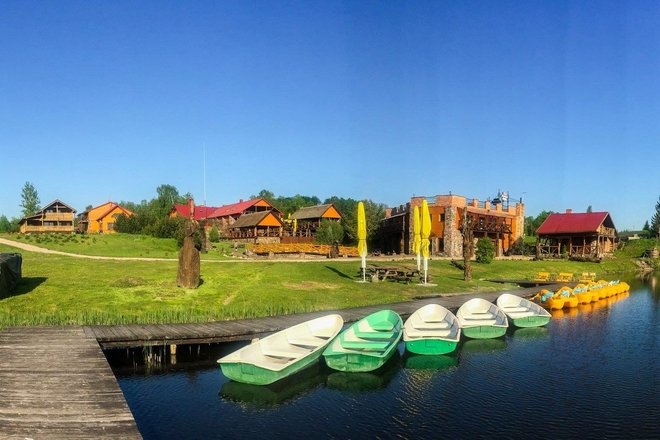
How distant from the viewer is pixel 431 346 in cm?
1869

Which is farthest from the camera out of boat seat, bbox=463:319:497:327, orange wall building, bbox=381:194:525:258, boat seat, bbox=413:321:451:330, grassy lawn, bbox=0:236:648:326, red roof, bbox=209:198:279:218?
red roof, bbox=209:198:279:218

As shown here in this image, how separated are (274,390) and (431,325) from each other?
28.5 feet

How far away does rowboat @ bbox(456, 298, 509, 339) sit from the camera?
866 inches

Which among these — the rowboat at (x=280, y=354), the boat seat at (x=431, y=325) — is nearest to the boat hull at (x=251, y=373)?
the rowboat at (x=280, y=354)

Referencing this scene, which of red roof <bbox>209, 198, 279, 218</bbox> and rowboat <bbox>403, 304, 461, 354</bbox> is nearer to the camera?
rowboat <bbox>403, 304, 461, 354</bbox>

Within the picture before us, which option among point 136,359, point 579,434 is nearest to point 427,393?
point 579,434

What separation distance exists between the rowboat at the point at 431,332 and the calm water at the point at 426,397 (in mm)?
479

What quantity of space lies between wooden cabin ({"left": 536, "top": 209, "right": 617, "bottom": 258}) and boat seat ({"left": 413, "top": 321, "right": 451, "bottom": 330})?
52452 mm

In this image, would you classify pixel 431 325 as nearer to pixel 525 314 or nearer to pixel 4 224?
pixel 525 314

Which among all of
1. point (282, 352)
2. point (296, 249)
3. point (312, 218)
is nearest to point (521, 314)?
point (282, 352)

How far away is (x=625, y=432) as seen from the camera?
476 inches

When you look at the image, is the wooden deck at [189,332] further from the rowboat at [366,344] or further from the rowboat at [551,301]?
the rowboat at [551,301]

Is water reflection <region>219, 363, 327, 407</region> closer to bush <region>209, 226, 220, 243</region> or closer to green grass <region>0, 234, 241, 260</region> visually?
green grass <region>0, 234, 241, 260</region>

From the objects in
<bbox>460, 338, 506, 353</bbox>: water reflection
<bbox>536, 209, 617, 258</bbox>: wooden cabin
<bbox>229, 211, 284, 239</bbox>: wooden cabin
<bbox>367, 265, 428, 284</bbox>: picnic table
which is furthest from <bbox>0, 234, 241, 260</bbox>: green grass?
<bbox>536, 209, 617, 258</bbox>: wooden cabin
